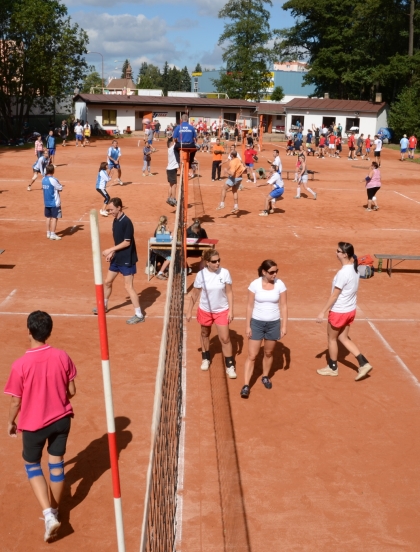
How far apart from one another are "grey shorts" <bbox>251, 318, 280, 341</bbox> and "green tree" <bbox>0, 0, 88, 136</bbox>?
134ft

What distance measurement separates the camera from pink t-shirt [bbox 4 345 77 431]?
5.56 meters

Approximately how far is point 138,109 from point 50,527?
178ft

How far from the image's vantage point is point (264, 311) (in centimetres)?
849

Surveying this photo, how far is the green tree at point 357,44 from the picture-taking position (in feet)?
184

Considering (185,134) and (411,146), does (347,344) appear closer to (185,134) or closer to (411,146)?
(185,134)

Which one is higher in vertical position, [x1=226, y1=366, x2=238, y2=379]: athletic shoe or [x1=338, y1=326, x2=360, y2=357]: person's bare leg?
[x1=338, y1=326, x2=360, y2=357]: person's bare leg

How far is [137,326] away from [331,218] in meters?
11.4

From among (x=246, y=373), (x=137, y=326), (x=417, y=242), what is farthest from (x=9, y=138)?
(x=246, y=373)

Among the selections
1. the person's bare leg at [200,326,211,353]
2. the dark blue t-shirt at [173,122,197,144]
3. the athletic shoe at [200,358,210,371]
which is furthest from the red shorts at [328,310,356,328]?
the dark blue t-shirt at [173,122,197,144]

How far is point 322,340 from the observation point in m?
10.8

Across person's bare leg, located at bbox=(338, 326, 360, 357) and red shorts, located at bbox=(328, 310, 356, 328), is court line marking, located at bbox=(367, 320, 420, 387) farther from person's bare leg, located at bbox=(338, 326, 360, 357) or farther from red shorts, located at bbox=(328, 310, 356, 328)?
red shorts, located at bbox=(328, 310, 356, 328)

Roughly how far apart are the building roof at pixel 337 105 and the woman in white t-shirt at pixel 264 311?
166ft

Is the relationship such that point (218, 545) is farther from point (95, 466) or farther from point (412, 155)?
point (412, 155)

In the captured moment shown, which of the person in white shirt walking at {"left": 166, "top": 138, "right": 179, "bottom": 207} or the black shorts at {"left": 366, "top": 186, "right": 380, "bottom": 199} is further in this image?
the black shorts at {"left": 366, "top": 186, "right": 380, "bottom": 199}
